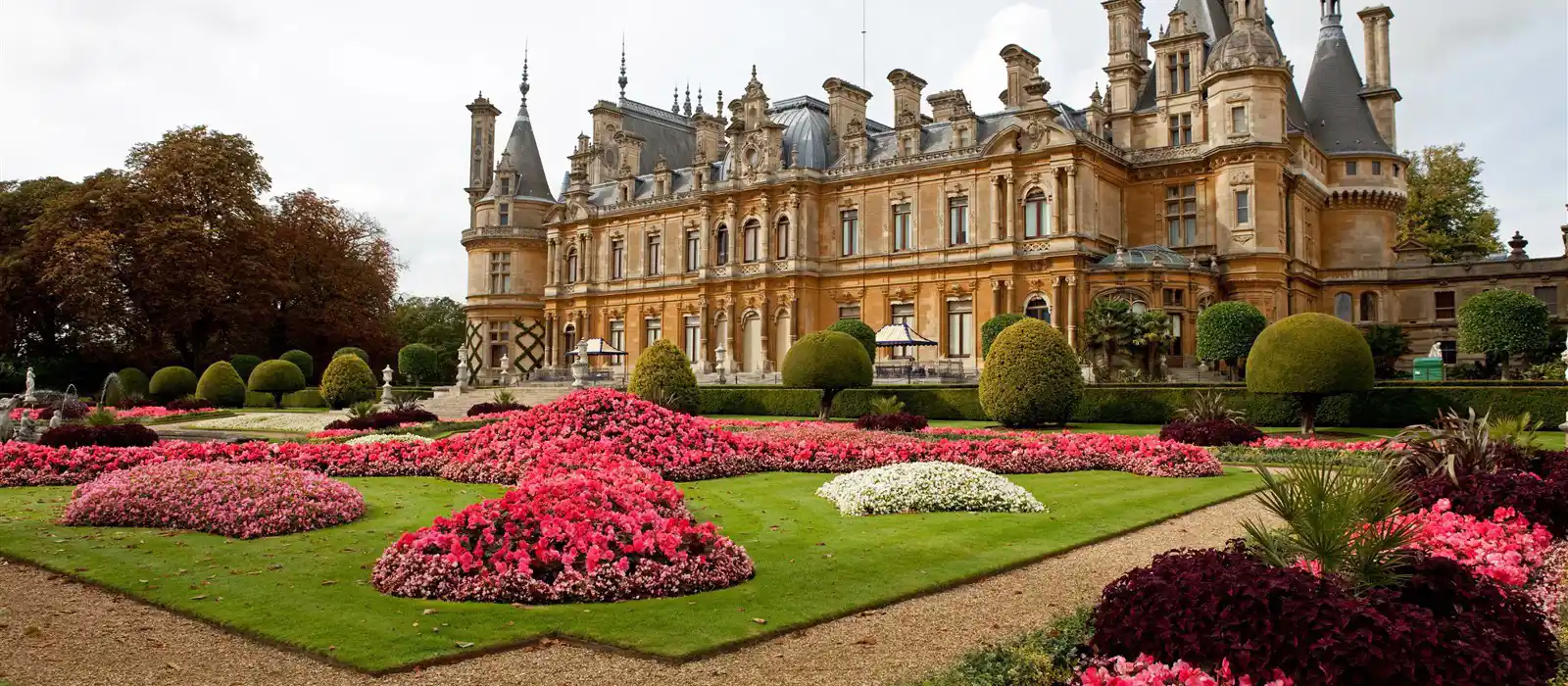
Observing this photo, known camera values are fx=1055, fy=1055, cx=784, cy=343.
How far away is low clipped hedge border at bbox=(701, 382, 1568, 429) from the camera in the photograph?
824 inches

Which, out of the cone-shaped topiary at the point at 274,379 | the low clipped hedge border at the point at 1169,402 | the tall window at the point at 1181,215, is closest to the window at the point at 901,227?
the tall window at the point at 1181,215

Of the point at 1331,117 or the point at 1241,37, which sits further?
the point at 1331,117

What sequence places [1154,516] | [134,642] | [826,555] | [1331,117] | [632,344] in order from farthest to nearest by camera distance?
1. [632,344]
2. [1331,117]
3. [1154,516]
4. [826,555]
5. [134,642]

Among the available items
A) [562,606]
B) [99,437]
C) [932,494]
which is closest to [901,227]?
[99,437]

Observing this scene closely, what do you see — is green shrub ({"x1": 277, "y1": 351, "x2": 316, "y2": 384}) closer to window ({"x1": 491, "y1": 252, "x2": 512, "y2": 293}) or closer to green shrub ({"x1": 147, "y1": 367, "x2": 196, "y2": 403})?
green shrub ({"x1": 147, "y1": 367, "x2": 196, "y2": 403})

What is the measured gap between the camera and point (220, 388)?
37.5m

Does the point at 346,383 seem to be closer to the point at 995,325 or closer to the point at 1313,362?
the point at 995,325

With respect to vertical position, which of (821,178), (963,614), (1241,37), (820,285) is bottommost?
(963,614)

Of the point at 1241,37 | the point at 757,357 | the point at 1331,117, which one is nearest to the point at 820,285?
the point at 757,357

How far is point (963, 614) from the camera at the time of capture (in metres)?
7.08

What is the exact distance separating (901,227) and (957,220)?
2.49 metres

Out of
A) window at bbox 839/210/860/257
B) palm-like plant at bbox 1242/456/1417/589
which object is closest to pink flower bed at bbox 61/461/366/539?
palm-like plant at bbox 1242/456/1417/589

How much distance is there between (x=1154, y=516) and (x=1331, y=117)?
37.5 m

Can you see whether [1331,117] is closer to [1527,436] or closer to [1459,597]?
[1527,436]
